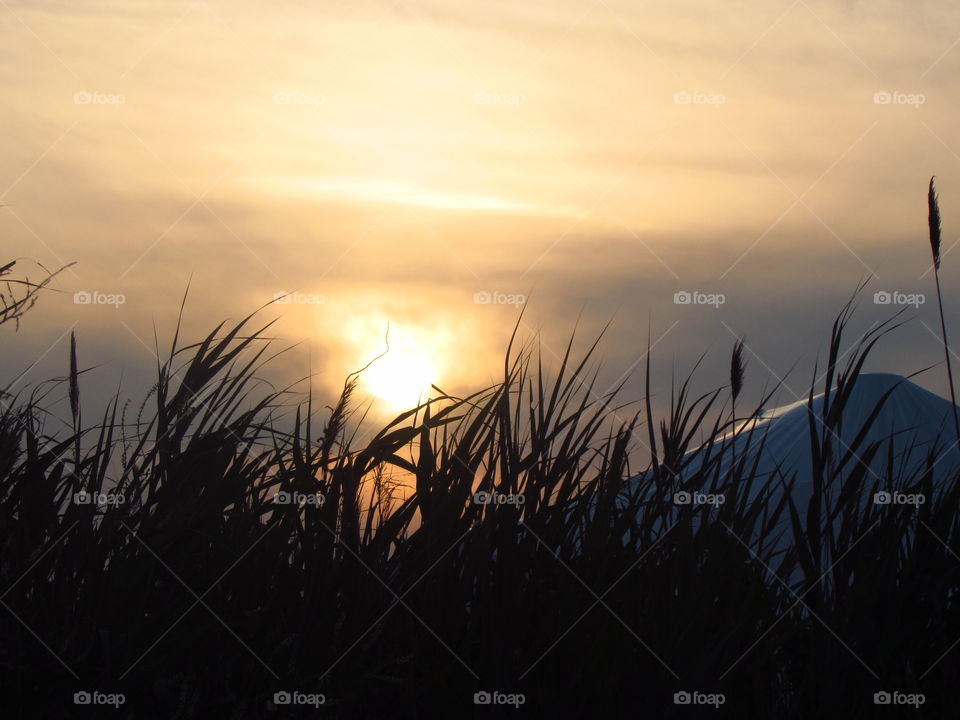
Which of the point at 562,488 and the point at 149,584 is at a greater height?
the point at 562,488

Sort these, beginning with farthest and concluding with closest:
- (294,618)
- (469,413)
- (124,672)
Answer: (469,413)
(294,618)
(124,672)

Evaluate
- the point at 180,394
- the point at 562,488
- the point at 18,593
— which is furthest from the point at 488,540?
the point at 18,593

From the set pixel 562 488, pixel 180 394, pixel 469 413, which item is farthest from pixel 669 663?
pixel 180 394

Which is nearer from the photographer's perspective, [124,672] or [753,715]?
[124,672]

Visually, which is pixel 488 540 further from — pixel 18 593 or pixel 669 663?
pixel 18 593

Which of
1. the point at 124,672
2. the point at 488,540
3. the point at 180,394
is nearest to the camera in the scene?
the point at 124,672

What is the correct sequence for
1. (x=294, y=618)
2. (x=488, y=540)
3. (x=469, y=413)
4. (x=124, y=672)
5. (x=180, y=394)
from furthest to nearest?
(x=469, y=413) → (x=180, y=394) → (x=488, y=540) → (x=294, y=618) → (x=124, y=672)

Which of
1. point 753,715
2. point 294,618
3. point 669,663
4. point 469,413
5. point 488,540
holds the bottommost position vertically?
point 753,715

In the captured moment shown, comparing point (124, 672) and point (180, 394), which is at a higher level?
point (180, 394)

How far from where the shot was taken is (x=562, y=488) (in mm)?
2248

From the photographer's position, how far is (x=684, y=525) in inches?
84.9

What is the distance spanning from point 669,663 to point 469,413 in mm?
782

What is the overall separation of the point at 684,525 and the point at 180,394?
4.04ft

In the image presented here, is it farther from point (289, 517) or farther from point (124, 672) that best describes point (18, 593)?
point (289, 517)
